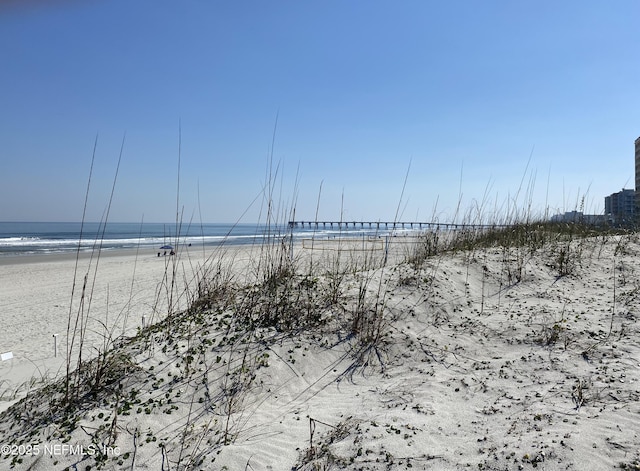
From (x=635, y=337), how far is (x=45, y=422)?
5266 millimetres

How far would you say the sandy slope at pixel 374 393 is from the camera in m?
2.39

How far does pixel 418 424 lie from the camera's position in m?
2.67

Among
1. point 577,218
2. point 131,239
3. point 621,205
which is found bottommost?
point 131,239

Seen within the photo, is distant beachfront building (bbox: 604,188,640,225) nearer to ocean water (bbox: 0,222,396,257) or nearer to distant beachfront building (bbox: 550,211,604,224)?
distant beachfront building (bbox: 550,211,604,224)

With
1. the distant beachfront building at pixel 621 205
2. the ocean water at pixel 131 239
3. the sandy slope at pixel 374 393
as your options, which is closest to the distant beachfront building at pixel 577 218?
the distant beachfront building at pixel 621 205

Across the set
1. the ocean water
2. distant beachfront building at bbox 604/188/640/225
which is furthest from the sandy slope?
distant beachfront building at bbox 604/188/640/225

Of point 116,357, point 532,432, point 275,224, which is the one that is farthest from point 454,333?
point 116,357

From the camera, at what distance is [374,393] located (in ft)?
10.8

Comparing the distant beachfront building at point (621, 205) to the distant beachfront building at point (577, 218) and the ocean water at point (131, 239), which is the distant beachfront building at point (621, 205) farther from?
the ocean water at point (131, 239)

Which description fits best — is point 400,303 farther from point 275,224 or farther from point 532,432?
point 532,432

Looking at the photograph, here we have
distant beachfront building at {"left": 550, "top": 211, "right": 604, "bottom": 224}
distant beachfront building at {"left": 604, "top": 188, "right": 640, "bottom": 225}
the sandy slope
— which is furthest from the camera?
distant beachfront building at {"left": 604, "top": 188, "right": 640, "bottom": 225}

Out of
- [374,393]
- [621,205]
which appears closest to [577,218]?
[374,393]

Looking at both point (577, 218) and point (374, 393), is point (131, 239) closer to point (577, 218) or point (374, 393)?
point (577, 218)

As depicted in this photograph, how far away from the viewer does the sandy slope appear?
7.85ft
